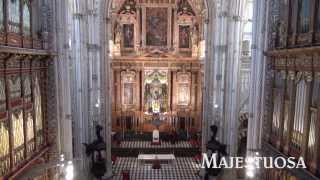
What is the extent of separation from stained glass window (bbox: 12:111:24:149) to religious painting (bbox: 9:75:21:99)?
0.62 metres

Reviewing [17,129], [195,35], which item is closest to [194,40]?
[195,35]

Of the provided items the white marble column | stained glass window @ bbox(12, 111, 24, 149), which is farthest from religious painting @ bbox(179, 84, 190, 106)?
stained glass window @ bbox(12, 111, 24, 149)

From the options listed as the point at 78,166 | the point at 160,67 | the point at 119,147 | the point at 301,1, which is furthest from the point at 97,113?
the point at 301,1

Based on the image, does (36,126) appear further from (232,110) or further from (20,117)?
(232,110)

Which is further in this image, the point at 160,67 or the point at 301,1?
the point at 160,67

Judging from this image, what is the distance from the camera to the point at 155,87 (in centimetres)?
3186

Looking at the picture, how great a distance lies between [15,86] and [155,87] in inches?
865

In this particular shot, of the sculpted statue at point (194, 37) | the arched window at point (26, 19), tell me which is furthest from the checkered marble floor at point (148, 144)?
the arched window at point (26, 19)

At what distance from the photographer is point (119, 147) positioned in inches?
1069

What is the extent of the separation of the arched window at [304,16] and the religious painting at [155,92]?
21.7 m

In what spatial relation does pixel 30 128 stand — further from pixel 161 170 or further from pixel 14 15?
pixel 161 170

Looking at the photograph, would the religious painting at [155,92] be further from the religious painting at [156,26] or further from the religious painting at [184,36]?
the religious painting at [184,36]

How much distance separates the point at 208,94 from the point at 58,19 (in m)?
13.2

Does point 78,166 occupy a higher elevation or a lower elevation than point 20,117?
lower
